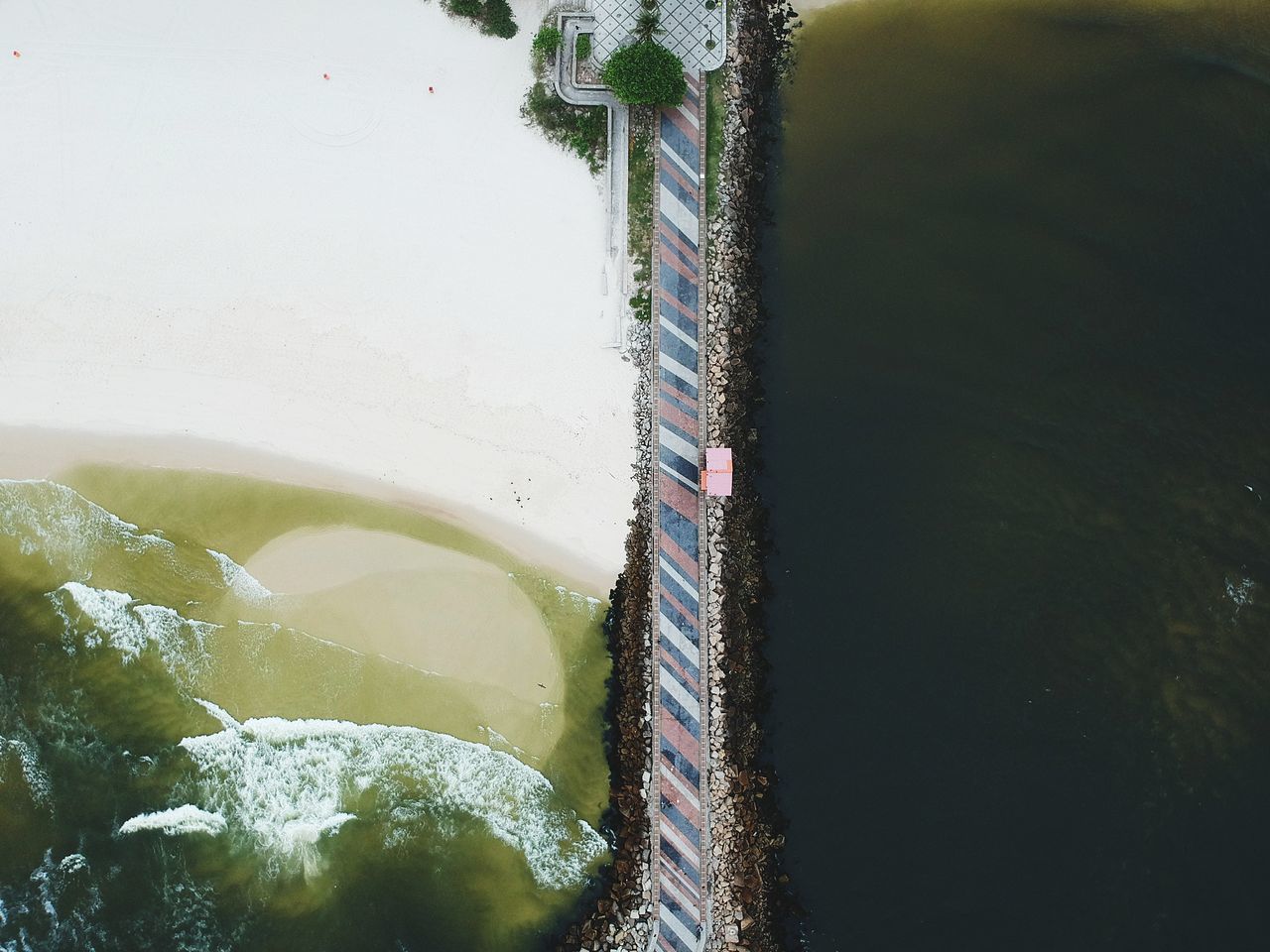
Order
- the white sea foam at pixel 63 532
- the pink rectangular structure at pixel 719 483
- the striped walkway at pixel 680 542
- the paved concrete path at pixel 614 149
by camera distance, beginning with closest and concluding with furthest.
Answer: the pink rectangular structure at pixel 719 483, the striped walkway at pixel 680 542, the white sea foam at pixel 63 532, the paved concrete path at pixel 614 149

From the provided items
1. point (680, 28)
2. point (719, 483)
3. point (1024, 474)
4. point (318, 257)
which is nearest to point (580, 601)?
point (719, 483)

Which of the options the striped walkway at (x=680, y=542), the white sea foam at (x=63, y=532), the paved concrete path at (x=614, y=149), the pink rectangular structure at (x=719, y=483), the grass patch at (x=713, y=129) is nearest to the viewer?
the pink rectangular structure at (x=719, y=483)

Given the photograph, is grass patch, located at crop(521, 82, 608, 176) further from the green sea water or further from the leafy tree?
the green sea water

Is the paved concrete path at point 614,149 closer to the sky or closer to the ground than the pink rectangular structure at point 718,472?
closer to the sky

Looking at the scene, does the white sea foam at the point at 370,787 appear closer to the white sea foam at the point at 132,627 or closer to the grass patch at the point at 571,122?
the white sea foam at the point at 132,627

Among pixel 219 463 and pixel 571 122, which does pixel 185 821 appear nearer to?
pixel 219 463

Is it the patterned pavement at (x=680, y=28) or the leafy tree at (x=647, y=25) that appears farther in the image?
the patterned pavement at (x=680, y=28)

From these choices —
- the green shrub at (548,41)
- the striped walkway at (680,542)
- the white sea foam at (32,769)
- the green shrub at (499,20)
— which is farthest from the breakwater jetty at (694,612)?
the white sea foam at (32,769)

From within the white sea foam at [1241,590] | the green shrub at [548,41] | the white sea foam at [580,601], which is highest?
the green shrub at [548,41]
